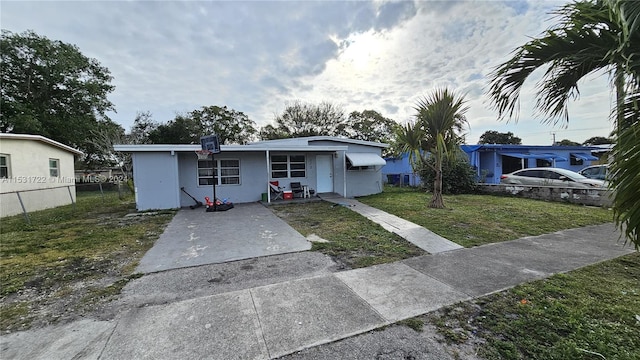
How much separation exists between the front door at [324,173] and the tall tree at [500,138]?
37.7 metres

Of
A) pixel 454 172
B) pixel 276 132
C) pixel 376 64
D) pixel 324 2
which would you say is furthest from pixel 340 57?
pixel 276 132

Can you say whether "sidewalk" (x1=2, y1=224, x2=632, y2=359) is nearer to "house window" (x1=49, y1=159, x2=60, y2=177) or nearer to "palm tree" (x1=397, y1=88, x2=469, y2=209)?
"palm tree" (x1=397, y1=88, x2=469, y2=209)

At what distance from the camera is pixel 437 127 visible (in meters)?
8.18

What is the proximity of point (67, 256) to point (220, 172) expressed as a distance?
6371 millimetres

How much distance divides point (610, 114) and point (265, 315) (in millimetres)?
3288

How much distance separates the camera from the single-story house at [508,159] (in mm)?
15163

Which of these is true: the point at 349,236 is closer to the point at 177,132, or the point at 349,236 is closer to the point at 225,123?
the point at 177,132

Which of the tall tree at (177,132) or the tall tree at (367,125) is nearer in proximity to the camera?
the tall tree at (177,132)

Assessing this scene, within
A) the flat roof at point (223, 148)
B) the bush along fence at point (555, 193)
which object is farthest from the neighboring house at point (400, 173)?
the flat roof at point (223, 148)

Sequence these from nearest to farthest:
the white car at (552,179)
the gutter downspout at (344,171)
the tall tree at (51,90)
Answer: the white car at (552,179) → the gutter downspout at (344,171) → the tall tree at (51,90)

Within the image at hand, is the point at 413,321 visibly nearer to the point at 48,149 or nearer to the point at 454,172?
the point at 454,172

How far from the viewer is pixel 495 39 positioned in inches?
168

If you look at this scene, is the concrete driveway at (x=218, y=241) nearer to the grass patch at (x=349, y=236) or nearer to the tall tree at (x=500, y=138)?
the grass patch at (x=349, y=236)

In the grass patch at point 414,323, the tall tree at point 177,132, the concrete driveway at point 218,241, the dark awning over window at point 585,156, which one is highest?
the tall tree at point 177,132
